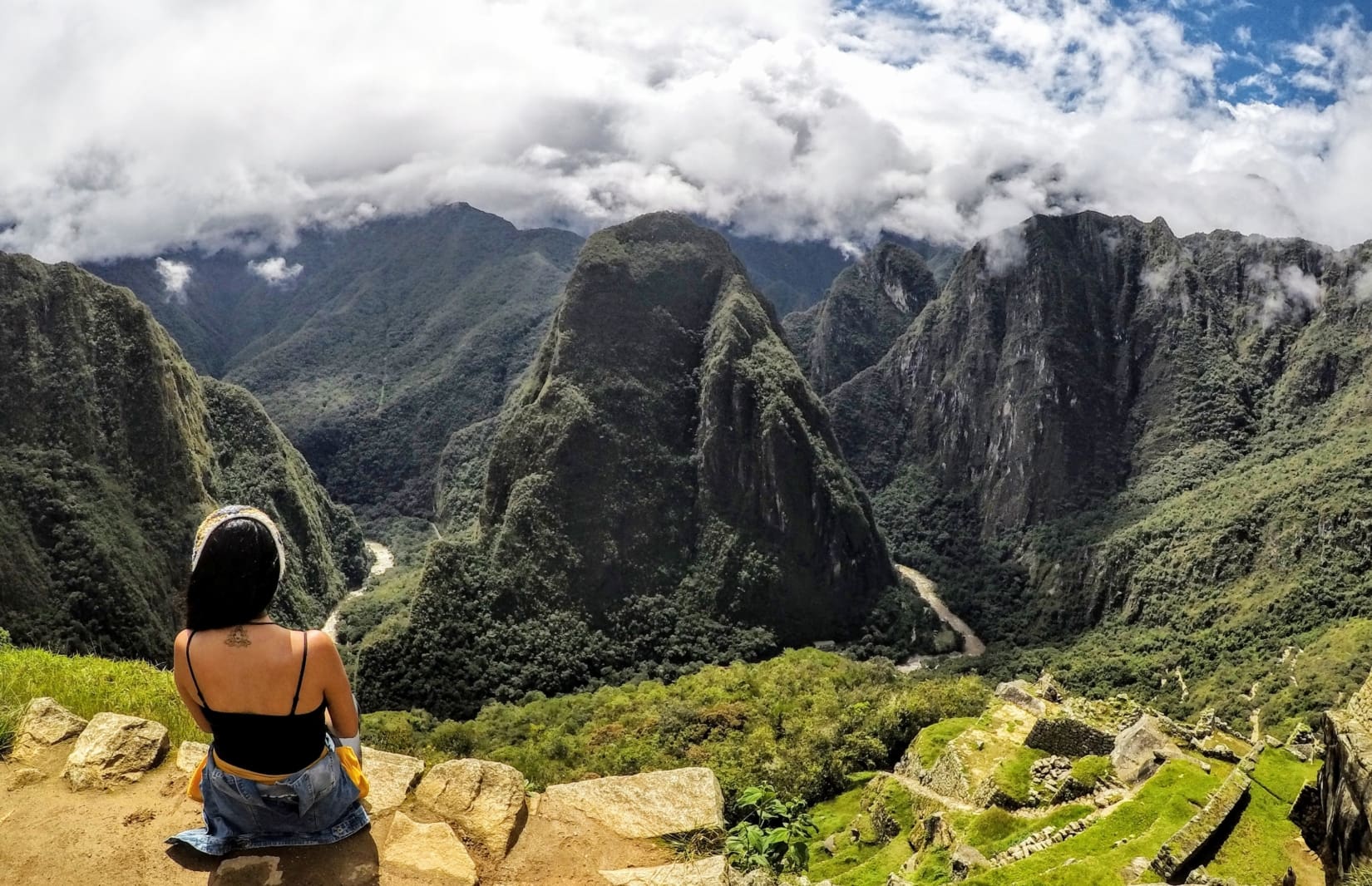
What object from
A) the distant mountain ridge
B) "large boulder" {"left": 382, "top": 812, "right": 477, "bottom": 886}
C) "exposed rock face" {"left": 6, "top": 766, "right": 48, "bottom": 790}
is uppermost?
"large boulder" {"left": 382, "top": 812, "right": 477, "bottom": 886}

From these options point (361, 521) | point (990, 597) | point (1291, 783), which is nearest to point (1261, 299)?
point (990, 597)

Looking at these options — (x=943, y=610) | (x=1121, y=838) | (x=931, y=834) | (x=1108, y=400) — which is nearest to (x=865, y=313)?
(x=1108, y=400)

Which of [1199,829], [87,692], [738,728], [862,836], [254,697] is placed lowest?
[738,728]

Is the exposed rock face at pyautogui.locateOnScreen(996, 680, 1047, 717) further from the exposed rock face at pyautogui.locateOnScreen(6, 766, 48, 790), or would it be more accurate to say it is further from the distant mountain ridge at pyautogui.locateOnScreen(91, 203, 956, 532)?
the distant mountain ridge at pyautogui.locateOnScreen(91, 203, 956, 532)

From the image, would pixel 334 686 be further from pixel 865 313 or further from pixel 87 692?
pixel 865 313

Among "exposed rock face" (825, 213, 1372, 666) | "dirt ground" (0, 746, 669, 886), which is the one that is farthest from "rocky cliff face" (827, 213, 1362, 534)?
"dirt ground" (0, 746, 669, 886)

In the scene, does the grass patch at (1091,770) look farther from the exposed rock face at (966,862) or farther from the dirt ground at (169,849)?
the dirt ground at (169,849)

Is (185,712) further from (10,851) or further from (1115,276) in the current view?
(1115,276)
